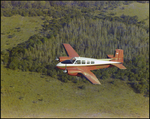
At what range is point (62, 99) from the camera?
223ft

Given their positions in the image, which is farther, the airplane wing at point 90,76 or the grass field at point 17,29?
the grass field at point 17,29

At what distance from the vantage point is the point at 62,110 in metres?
63.9

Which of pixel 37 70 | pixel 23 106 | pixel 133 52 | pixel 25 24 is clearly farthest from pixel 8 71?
pixel 133 52

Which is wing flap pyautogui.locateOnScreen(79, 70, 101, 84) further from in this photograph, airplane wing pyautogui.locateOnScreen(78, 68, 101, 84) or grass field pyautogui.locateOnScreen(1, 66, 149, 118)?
grass field pyautogui.locateOnScreen(1, 66, 149, 118)

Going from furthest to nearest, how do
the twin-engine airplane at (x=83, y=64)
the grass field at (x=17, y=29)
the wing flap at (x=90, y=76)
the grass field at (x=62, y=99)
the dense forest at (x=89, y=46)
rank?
the grass field at (x=17, y=29), the dense forest at (x=89, y=46), the grass field at (x=62, y=99), the twin-engine airplane at (x=83, y=64), the wing flap at (x=90, y=76)

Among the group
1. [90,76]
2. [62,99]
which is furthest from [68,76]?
[90,76]

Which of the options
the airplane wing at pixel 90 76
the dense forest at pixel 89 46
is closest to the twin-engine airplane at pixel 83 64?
the airplane wing at pixel 90 76

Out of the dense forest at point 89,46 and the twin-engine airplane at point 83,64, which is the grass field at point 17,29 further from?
the twin-engine airplane at point 83,64

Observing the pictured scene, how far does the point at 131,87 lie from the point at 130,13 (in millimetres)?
80395

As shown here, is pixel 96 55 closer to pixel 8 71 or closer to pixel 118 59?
pixel 118 59

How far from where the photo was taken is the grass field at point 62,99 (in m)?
63.8

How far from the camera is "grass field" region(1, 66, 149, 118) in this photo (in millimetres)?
63781

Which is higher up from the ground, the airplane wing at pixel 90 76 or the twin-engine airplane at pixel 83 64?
the twin-engine airplane at pixel 83 64

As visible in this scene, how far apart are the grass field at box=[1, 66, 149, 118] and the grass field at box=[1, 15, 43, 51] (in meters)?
26.8
